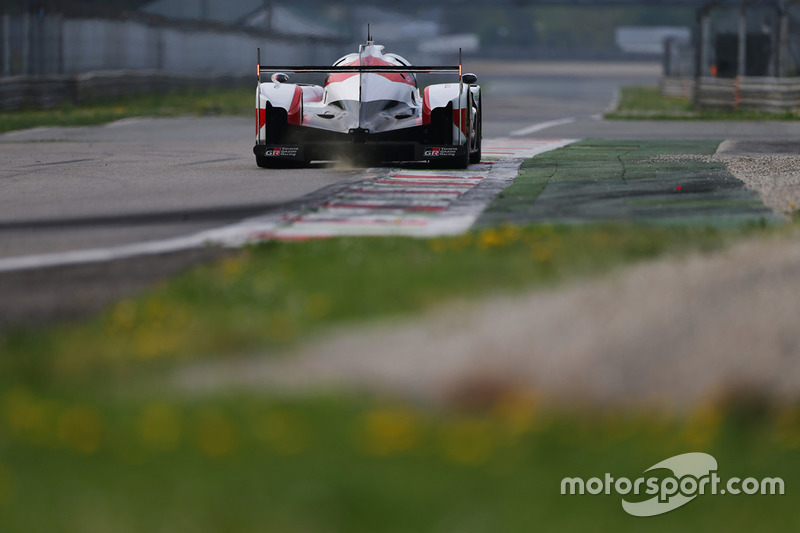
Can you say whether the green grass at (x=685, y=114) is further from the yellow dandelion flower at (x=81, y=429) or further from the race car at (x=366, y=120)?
the yellow dandelion flower at (x=81, y=429)

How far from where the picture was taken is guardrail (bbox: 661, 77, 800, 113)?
31781mm

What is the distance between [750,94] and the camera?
108ft

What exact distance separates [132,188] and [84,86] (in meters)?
20.8

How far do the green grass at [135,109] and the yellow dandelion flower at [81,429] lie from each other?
19707mm

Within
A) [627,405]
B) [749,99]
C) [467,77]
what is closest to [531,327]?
[627,405]

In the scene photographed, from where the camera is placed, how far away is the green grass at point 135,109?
2616 cm

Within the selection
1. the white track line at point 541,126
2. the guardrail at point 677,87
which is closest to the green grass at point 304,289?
the white track line at point 541,126

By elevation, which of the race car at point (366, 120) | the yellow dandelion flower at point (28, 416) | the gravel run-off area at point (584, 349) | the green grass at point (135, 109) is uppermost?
the race car at point (366, 120)

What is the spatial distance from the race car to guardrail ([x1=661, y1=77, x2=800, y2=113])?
19.0 m

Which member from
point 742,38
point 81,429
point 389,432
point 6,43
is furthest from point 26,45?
point 389,432

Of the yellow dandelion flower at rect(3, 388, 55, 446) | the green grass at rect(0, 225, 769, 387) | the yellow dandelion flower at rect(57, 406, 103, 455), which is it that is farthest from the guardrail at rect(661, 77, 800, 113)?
the yellow dandelion flower at rect(57, 406, 103, 455)

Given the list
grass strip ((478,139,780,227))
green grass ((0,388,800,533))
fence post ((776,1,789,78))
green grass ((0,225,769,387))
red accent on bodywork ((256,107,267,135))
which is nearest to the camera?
green grass ((0,388,800,533))

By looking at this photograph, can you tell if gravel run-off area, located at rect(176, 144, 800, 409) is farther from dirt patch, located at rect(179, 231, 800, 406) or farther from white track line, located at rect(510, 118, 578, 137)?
white track line, located at rect(510, 118, 578, 137)

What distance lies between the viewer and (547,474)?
4184 mm
